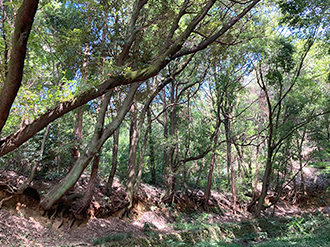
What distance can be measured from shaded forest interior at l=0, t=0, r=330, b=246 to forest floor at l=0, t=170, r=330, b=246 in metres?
0.06

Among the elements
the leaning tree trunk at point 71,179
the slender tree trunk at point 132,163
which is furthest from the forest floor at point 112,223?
the leaning tree trunk at point 71,179

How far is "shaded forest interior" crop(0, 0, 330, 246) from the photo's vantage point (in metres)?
4.95

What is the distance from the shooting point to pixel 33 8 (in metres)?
2.90

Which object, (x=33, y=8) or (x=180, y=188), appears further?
(x=180, y=188)

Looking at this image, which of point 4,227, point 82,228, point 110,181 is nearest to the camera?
point 4,227

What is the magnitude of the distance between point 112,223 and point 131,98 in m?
4.70

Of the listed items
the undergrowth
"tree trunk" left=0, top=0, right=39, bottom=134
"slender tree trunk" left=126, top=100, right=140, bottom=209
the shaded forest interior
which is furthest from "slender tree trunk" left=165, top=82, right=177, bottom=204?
"tree trunk" left=0, top=0, right=39, bottom=134

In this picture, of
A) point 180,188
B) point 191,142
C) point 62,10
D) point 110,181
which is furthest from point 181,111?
point 62,10

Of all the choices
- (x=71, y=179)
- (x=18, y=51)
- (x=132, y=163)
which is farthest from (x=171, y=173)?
(x=18, y=51)

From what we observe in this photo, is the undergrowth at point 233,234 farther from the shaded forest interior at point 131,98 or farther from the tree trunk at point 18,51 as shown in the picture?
the tree trunk at point 18,51

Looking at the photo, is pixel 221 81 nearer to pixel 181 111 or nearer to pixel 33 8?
pixel 181 111

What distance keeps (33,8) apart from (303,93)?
1340 centimetres

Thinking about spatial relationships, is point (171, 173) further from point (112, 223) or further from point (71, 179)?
point (71, 179)

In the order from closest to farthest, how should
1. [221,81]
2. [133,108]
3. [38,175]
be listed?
[38,175]
[133,108]
[221,81]
